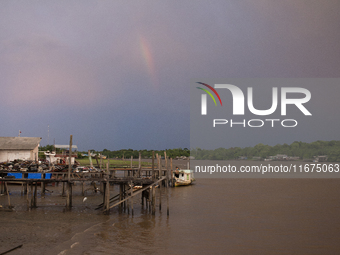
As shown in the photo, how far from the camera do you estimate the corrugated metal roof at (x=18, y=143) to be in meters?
31.8

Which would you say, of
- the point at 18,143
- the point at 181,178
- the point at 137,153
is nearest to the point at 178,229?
the point at 181,178

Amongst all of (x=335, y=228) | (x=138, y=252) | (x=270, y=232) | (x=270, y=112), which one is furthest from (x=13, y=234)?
(x=270, y=112)

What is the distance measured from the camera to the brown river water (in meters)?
11.5

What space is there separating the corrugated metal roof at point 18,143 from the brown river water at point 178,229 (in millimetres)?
11477

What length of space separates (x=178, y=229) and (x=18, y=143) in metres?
24.0

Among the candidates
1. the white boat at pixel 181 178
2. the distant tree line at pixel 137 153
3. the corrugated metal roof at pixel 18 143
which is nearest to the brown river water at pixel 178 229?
the white boat at pixel 181 178

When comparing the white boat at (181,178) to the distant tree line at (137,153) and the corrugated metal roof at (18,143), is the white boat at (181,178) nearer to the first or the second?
the corrugated metal roof at (18,143)

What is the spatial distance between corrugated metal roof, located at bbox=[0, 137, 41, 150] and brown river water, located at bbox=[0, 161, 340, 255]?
37.7 ft

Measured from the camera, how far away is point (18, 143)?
32500mm

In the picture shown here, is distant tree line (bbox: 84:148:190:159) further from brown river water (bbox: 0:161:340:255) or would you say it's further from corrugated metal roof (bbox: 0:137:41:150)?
brown river water (bbox: 0:161:340:255)

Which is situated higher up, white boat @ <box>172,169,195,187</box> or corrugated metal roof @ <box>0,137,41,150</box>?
corrugated metal roof @ <box>0,137,41,150</box>

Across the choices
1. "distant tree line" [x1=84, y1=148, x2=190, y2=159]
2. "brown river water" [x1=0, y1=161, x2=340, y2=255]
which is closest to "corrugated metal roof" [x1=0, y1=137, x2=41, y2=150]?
"brown river water" [x1=0, y1=161, x2=340, y2=255]

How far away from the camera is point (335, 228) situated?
14.8 metres

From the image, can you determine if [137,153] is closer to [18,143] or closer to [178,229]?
[18,143]
